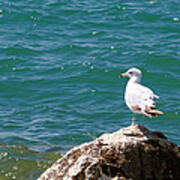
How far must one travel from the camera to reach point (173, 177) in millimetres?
7219

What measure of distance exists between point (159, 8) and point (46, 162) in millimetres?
11396

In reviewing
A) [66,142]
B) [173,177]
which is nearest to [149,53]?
[66,142]

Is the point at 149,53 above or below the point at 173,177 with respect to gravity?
below

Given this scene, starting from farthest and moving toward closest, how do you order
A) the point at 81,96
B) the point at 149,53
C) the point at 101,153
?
the point at 149,53 < the point at 81,96 < the point at 101,153

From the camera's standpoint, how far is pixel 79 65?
17141 millimetres

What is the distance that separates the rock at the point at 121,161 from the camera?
6895mm

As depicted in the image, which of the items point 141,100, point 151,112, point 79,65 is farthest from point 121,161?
point 79,65

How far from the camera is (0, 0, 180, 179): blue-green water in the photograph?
1365cm

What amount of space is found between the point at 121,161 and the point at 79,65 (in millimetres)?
10303

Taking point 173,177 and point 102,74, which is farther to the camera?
point 102,74

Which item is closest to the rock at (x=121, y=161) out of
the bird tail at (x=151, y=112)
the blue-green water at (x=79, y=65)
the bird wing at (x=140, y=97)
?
the bird tail at (x=151, y=112)

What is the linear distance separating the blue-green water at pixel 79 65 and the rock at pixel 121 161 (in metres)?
5.26

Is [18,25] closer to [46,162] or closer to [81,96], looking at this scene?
[81,96]

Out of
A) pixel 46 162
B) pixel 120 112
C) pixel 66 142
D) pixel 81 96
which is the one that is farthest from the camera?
pixel 81 96
